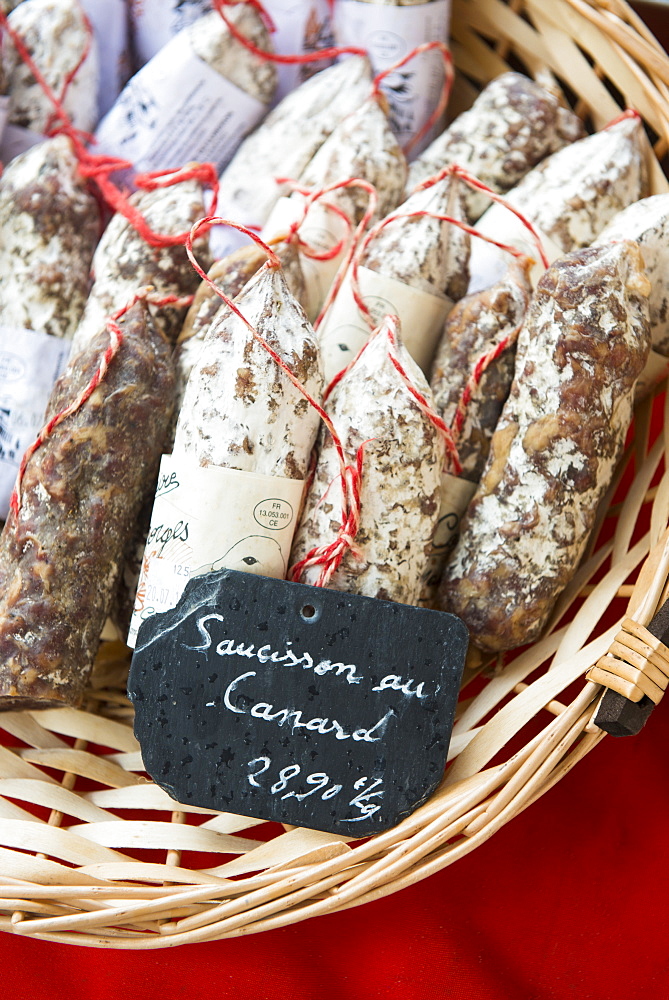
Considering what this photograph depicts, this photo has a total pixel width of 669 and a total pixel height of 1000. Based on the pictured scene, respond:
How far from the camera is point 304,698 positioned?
966 millimetres

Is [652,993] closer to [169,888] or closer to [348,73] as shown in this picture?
[169,888]

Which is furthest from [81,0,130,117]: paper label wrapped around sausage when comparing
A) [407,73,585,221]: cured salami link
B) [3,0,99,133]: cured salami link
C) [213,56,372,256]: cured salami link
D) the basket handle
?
the basket handle

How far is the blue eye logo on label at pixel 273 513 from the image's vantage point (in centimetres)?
100

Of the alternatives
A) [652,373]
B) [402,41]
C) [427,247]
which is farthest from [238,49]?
[652,373]

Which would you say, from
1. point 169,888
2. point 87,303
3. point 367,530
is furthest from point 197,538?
point 87,303

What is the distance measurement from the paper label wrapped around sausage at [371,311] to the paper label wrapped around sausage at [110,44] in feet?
2.44

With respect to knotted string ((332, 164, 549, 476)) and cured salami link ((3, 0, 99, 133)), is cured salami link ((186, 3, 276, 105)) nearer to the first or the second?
cured salami link ((3, 0, 99, 133))

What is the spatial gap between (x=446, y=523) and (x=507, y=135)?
0.72 metres

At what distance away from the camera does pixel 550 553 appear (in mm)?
1064

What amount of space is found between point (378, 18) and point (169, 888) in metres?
1.44

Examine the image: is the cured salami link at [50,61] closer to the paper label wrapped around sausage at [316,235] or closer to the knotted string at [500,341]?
the paper label wrapped around sausage at [316,235]

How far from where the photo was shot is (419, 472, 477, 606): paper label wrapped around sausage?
1.16m

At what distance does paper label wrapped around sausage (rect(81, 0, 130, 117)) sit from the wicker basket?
774 millimetres

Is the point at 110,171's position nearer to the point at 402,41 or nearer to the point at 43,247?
the point at 43,247
